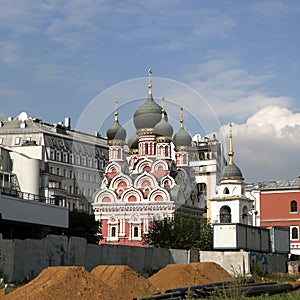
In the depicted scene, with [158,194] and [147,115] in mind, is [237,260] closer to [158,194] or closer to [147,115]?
[158,194]

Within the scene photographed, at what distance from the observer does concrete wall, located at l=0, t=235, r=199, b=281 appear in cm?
3078

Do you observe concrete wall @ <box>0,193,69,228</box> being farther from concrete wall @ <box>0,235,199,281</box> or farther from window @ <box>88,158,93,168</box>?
window @ <box>88,158,93,168</box>

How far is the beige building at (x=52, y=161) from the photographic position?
287ft

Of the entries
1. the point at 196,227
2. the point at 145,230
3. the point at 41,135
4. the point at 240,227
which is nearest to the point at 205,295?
the point at 240,227

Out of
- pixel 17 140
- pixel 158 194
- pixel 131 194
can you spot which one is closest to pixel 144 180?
pixel 131 194

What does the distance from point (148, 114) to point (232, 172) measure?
626 inches

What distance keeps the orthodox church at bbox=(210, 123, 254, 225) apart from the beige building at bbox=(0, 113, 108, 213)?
666 inches

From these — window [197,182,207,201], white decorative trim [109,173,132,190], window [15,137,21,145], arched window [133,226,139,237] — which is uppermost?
window [15,137,21,145]

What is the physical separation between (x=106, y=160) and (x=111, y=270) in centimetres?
8343

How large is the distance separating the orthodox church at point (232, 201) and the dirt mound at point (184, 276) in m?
49.5

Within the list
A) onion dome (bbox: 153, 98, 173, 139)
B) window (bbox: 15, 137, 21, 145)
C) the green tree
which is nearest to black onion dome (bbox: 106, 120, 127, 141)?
onion dome (bbox: 153, 98, 173, 139)

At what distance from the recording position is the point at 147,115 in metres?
97.8

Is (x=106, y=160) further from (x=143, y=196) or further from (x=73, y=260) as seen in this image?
(x=73, y=260)

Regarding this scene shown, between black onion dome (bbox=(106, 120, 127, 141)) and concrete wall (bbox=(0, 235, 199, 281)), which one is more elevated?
black onion dome (bbox=(106, 120, 127, 141))
